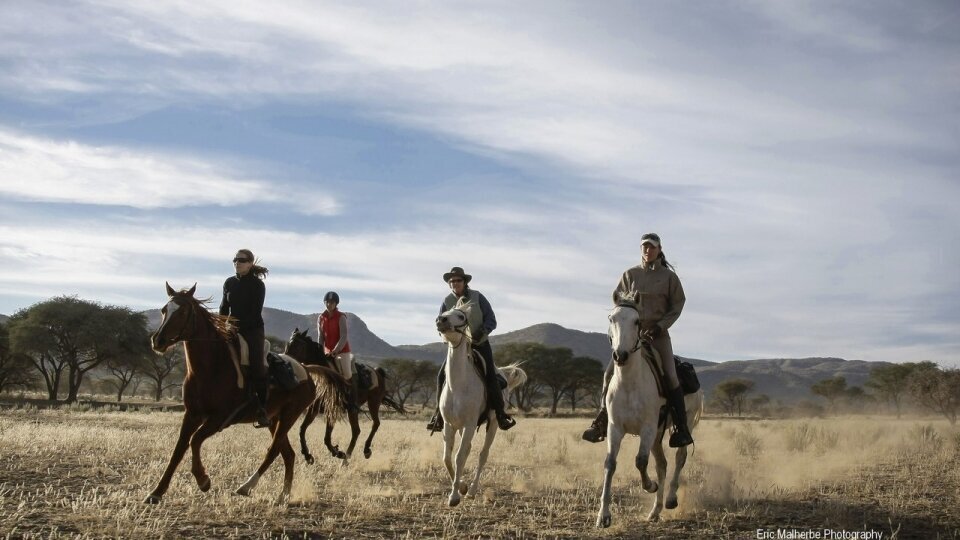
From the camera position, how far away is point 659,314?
414 inches

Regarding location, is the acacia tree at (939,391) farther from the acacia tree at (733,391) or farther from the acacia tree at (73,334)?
the acacia tree at (73,334)

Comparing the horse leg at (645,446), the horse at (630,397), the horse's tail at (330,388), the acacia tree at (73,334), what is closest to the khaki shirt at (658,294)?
the horse at (630,397)

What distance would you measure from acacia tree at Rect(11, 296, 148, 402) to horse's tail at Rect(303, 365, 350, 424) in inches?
1704

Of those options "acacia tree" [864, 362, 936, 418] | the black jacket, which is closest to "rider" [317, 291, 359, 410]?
the black jacket

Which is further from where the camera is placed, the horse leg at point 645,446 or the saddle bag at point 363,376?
the saddle bag at point 363,376

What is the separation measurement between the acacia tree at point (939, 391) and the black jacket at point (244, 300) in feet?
133

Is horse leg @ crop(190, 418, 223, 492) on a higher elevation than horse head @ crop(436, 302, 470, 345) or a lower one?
lower

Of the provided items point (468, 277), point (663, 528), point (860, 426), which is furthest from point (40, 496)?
point (860, 426)

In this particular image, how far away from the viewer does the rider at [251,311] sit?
10.5 metres

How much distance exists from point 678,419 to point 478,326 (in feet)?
10.5

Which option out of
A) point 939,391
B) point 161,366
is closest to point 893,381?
point 939,391

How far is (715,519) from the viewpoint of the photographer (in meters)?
9.81

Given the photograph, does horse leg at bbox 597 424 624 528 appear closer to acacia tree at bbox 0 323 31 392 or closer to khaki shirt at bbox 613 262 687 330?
khaki shirt at bbox 613 262 687 330

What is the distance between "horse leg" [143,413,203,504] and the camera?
30.3ft
